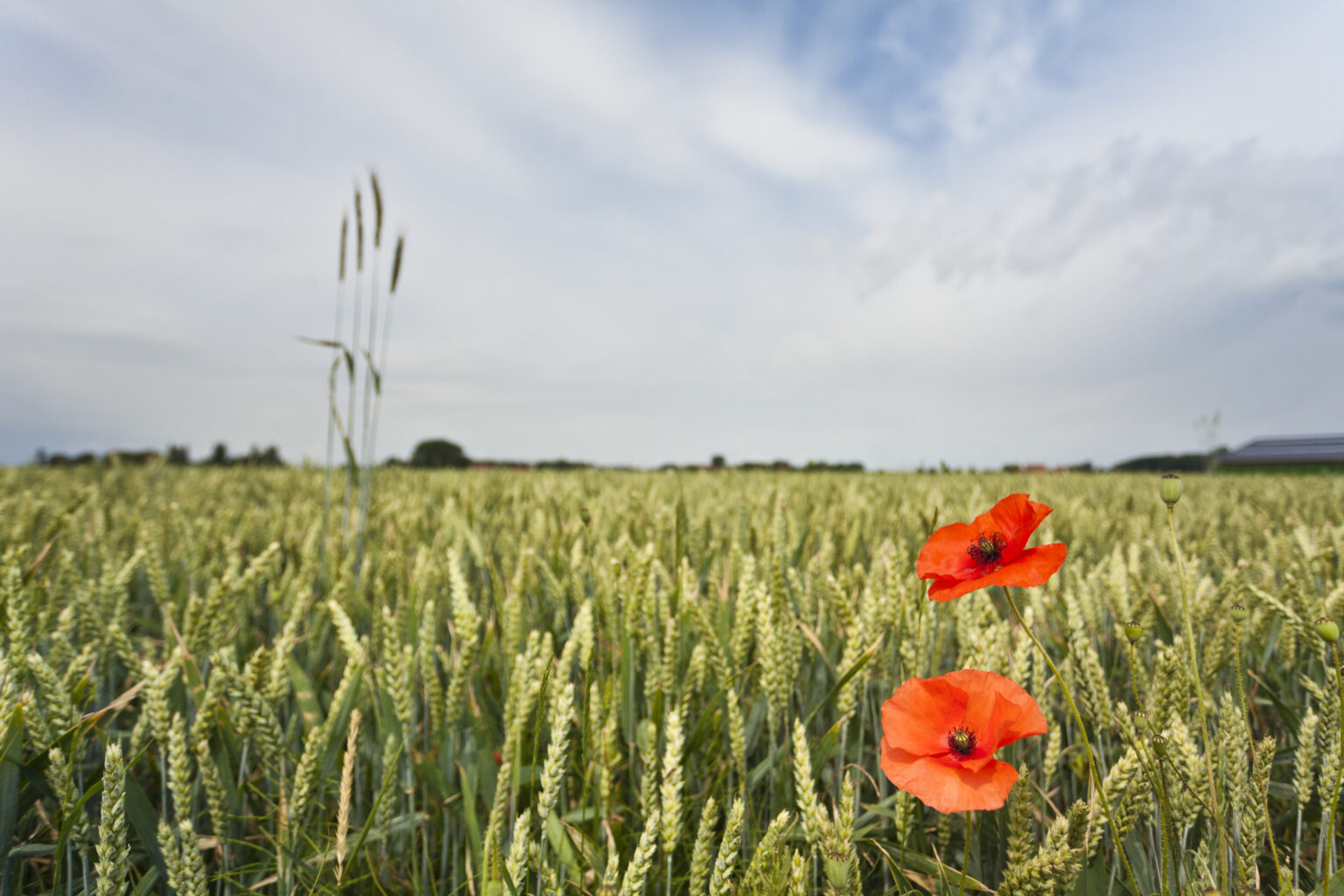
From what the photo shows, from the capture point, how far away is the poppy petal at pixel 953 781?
0.54 metres

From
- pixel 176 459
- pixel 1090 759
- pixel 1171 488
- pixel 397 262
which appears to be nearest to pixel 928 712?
pixel 1090 759

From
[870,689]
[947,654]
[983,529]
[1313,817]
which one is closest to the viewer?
[983,529]

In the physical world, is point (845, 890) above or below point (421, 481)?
below

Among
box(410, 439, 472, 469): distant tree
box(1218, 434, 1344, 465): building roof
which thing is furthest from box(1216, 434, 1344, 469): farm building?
box(410, 439, 472, 469): distant tree

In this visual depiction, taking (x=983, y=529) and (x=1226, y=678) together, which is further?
(x=1226, y=678)

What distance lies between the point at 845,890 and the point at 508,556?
1.35 meters

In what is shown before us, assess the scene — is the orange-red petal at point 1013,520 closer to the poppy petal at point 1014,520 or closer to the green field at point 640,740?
the poppy petal at point 1014,520

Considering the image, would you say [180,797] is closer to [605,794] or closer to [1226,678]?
[605,794]

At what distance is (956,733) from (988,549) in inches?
7.6

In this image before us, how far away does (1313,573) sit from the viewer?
151cm

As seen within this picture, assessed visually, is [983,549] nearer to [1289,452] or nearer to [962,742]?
[962,742]

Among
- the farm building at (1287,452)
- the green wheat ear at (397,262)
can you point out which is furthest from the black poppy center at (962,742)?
the farm building at (1287,452)

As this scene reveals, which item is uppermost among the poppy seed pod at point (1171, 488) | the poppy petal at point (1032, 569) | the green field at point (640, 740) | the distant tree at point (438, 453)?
the distant tree at point (438, 453)

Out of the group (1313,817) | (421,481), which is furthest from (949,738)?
(421,481)
